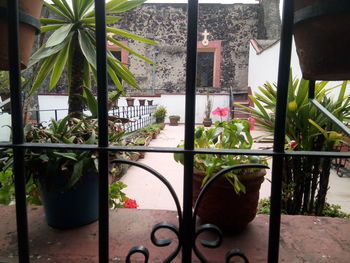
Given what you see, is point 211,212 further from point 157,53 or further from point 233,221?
point 157,53

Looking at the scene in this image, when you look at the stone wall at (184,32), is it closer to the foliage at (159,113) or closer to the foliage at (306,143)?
the foliage at (159,113)

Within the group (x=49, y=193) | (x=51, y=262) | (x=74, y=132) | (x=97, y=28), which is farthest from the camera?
(x=74, y=132)

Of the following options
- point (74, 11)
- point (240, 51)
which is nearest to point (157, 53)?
point (240, 51)

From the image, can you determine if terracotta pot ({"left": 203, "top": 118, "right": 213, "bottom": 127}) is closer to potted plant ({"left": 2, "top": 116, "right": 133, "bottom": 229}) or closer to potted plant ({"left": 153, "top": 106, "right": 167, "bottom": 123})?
potted plant ({"left": 153, "top": 106, "right": 167, "bottom": 123})

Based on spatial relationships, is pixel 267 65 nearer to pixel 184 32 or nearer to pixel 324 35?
pixel 184 32

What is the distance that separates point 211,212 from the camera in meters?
0.77

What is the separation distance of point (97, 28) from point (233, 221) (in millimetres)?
631

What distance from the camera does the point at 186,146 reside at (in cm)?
48

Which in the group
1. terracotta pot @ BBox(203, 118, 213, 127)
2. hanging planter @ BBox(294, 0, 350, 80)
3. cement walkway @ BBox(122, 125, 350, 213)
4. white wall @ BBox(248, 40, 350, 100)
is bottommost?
cement walkway @ BBox(122, 125, 350, 213)

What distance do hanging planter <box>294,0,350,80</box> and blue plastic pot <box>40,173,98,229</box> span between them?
635 mm

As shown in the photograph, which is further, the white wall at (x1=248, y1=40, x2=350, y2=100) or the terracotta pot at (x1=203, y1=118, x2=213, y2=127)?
the terracotta pot at (x1=203, y1=118, x2=213, y2=127)

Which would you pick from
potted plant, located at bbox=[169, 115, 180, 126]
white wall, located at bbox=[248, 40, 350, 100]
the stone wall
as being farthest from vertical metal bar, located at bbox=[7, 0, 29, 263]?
the stone wall

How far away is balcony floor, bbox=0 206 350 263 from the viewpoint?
640 millimetres

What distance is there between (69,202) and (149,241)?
0.26m
